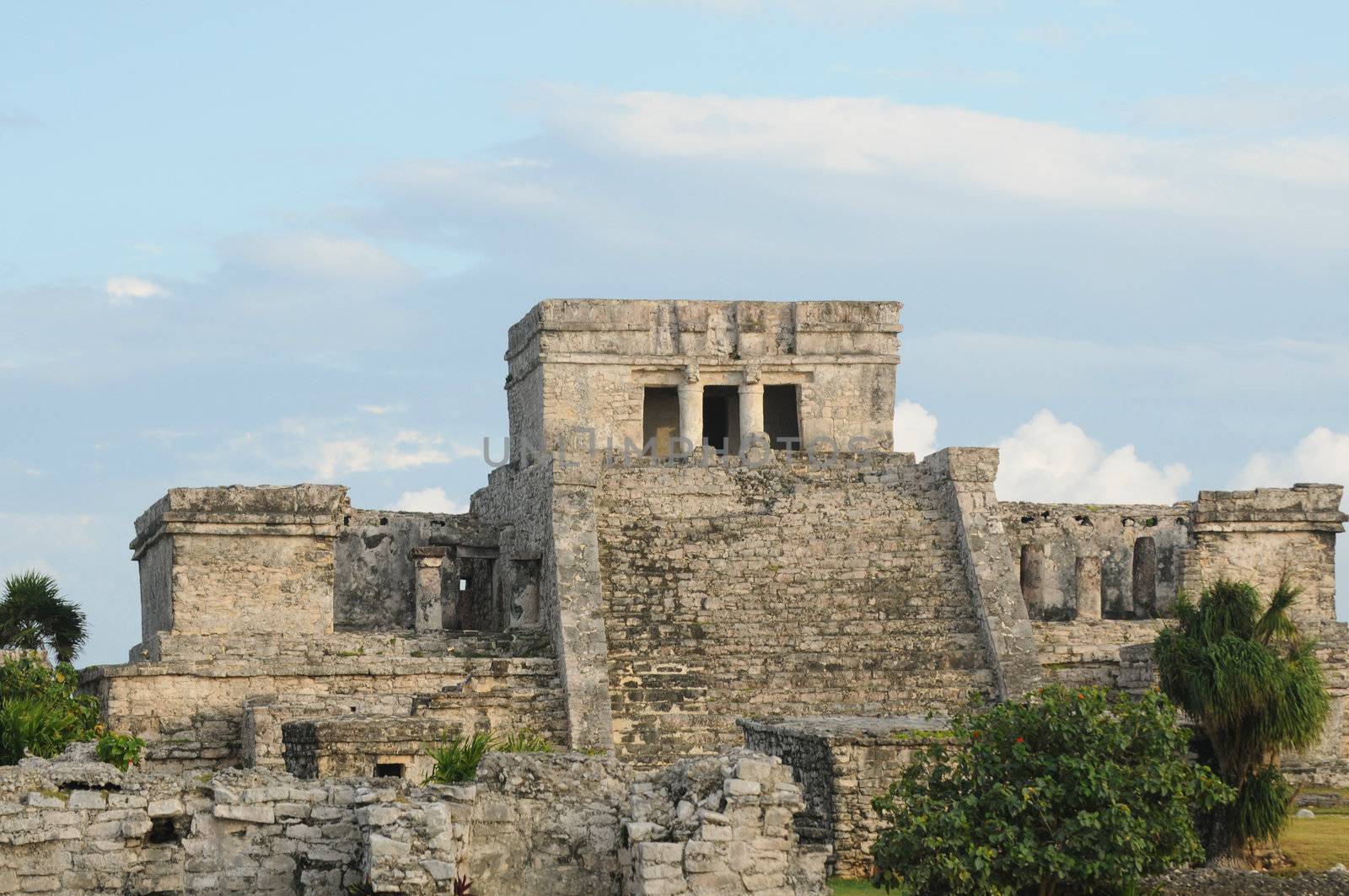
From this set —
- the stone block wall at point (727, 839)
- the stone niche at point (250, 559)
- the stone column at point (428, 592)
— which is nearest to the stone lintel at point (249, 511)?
the stone niche at point (250, 559)

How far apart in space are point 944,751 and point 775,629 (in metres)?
8.07

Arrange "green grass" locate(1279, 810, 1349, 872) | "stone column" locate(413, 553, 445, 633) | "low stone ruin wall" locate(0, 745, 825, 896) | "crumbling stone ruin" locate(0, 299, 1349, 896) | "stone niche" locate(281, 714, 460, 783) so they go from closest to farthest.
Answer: "low stone ruin wall" locate(0, 745, 825, 896) < "crumbling stone ruin" locate(0, 299, 1349, 896) < "stone niche" locate(281, 714, 460, 783) < "green grass" locate(1279, 810, 1349, 872) < "stone column" locate(413, 553, 445, 633)

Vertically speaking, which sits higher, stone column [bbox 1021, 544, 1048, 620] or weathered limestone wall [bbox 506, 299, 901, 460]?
weathered limestone wall [bbox 506, 299, 901, 460]

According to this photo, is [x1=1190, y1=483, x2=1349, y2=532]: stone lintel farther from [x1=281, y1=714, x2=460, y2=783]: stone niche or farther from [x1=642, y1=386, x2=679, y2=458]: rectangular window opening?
[x1=281, y1=714, x2=460, y2=783]: stone niche

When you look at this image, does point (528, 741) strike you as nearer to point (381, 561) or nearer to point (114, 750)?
point (114, 750)

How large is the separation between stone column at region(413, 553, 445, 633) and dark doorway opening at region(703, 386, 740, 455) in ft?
18.0

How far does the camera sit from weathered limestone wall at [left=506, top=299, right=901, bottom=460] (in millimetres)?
29734

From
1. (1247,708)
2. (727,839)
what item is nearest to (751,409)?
(1247,708)

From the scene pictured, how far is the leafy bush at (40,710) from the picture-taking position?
19359 mm

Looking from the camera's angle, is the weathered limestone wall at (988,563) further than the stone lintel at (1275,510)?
No

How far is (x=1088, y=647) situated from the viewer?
→ 2472 cm

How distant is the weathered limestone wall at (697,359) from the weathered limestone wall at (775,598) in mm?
3075

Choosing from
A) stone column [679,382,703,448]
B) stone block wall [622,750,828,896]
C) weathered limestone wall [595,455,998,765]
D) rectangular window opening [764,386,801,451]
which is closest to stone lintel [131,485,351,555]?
weathered limestone wall [595,455,998,765]

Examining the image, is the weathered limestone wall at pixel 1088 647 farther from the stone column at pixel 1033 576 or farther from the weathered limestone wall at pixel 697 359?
the weathered limestone wall at pixel 697 359
